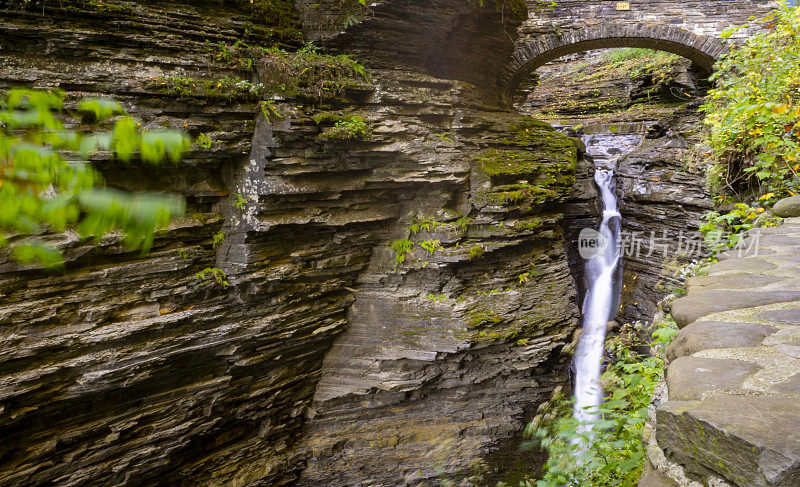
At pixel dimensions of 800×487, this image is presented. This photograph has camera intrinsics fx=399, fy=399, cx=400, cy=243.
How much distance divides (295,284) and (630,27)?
33.7ft

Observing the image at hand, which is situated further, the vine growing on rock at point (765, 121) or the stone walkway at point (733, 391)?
the vine growing on rock at point (765, 121)

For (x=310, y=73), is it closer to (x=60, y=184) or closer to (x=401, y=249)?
(x=401, y=249)

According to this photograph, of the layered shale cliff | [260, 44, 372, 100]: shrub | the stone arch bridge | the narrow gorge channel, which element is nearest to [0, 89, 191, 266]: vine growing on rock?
the narrow gorge channel

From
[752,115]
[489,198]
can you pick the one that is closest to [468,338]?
Answer: [489,198]

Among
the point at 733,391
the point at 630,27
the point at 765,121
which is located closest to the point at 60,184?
the point at 733,391

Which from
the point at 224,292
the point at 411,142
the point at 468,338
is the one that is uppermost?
the point at 411,142

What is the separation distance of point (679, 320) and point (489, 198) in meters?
3.64

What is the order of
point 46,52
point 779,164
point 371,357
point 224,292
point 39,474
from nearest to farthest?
point 46,52
point 39,474
point 779,164
point 224,292
point 371,357

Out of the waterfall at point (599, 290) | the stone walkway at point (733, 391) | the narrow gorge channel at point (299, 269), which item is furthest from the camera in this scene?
the waterfall at point (599, 290)

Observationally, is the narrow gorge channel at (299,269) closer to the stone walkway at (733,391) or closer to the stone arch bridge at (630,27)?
the stone walkway at (733,391)

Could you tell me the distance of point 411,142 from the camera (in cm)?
511

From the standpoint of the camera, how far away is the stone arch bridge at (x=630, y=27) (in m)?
9.52

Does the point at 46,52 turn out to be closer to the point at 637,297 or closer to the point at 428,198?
the point at 428,198

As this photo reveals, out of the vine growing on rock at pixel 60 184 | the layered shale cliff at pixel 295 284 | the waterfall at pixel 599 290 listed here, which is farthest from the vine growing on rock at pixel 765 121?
the vine growing on rock at pixel 60 184
